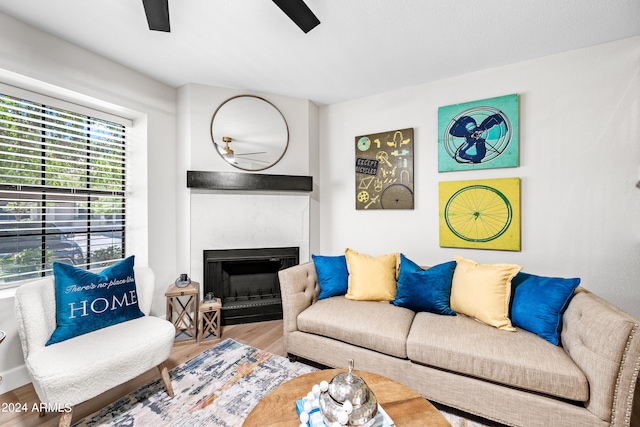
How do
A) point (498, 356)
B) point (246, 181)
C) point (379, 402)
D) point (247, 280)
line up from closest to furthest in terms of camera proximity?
point (379, 402), point (498, 356), point (246, 181), point (247, 280)

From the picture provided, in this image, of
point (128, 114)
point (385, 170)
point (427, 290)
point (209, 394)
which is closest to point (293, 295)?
point (209, 394)

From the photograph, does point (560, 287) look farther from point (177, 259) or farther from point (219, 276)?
point (177, 259)

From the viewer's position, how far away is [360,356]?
1.85 m

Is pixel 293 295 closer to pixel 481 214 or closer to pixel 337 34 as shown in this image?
pixel 481 214

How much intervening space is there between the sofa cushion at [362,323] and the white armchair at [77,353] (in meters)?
1.01

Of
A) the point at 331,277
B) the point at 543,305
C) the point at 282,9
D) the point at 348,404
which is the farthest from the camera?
the point at 331,277

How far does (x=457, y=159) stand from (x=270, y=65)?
195 cm

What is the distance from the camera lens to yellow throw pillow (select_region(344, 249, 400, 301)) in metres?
2.24

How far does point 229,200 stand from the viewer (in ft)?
9.45

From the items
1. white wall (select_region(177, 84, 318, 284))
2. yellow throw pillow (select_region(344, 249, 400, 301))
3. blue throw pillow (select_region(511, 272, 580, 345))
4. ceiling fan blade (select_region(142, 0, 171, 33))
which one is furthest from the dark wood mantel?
blue throw pillow (select_region(511, 272, 580, 345))

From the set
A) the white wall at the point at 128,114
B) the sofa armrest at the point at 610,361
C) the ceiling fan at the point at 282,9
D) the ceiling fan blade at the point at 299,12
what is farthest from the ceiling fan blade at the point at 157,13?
the sofa armrest at the point at 610,361

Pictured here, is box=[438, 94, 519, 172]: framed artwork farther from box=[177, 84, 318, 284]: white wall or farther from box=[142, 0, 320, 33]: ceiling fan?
box=[142, 0, 320, 33]: ceiling fan

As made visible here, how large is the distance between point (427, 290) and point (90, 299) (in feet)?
7.59

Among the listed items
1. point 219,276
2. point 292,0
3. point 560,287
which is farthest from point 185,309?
point 560,287
